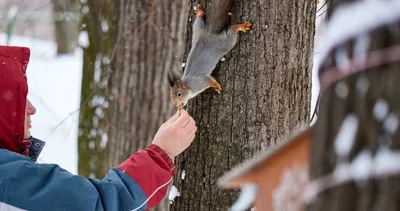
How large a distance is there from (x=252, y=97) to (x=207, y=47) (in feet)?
0.84

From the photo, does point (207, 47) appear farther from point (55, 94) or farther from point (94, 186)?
point (55, 94)

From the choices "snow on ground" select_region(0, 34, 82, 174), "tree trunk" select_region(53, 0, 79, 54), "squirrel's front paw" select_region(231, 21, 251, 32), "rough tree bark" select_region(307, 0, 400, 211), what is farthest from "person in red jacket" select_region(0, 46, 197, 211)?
"snow on ground" select_region(0, 34, 82, 174)

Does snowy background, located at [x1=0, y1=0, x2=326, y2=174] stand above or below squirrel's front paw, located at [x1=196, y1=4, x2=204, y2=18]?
below

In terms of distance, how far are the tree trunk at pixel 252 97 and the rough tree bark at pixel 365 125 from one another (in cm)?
144

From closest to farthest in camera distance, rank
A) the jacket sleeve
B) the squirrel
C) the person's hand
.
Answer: the jacket sleeve
the person's hand
the squirrel

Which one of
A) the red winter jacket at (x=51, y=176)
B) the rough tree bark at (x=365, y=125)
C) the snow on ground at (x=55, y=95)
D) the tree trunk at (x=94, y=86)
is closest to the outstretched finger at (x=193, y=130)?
the red winter jacket at (x=51, y=176)

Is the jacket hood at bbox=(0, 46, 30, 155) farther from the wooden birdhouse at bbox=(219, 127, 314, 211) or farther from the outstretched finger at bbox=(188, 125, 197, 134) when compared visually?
the wooden birdhouse at bbox=(219, 127, 314, 211)

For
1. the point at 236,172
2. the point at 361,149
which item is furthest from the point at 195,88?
the point at 361,149

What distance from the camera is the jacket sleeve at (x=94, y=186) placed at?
1675mm

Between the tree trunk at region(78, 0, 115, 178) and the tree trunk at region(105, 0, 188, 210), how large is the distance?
0.37ft

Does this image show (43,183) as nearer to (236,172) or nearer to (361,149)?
(236,172)

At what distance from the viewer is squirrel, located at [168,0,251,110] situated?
203 centimetres

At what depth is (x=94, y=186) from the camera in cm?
178

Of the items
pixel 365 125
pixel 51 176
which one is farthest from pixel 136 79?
pixel 365 125
